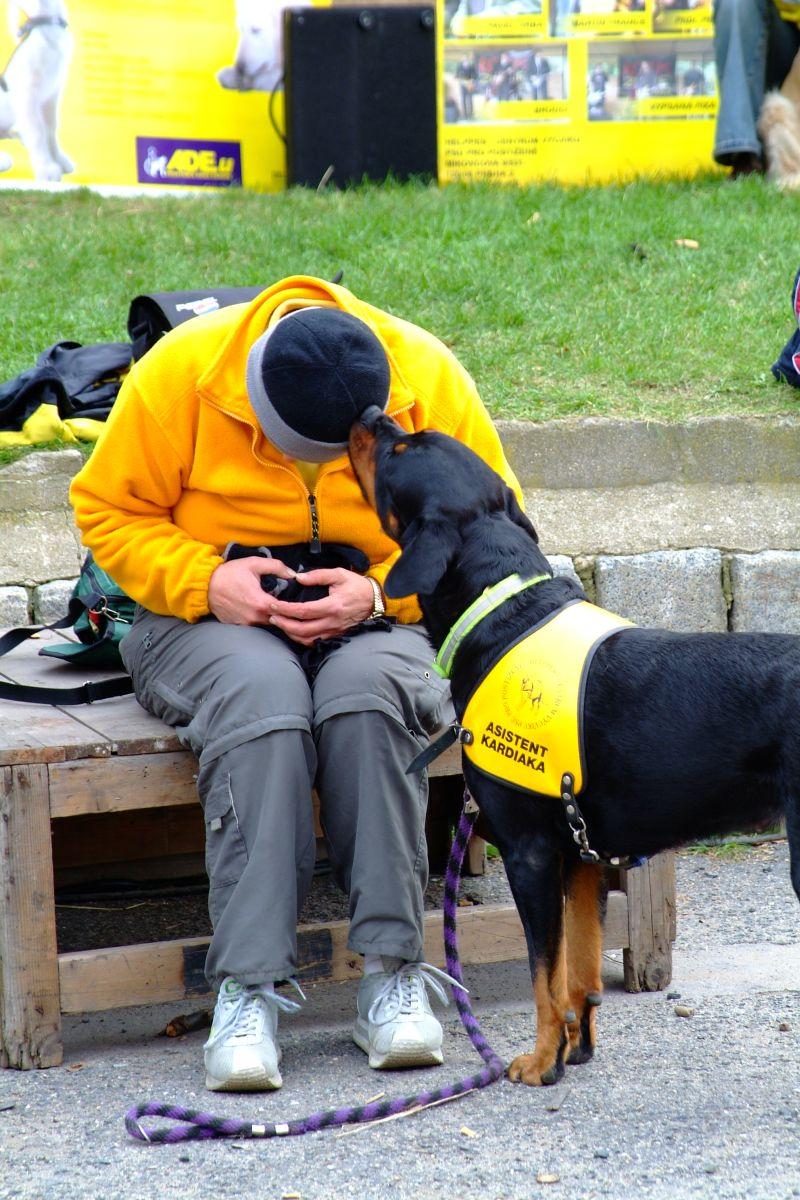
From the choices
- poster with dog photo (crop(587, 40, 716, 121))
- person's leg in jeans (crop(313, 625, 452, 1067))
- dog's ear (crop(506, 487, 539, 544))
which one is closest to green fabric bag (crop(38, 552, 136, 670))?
person's leg in jeans (crop(313, 625, 452, 1067))

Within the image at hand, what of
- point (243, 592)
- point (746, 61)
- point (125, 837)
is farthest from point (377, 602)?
point (746, 61)

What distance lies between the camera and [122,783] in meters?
3.14

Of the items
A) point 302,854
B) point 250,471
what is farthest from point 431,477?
point 302,854

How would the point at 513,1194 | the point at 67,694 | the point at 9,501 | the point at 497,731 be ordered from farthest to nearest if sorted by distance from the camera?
Answer: the point at 9,501 → the point at 67,694 → the point at 497,731 → the point at 513,1194

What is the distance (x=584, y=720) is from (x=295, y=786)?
635 millimetres

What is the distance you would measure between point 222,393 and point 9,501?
178 cm

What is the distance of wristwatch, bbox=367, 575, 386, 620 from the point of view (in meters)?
3.28

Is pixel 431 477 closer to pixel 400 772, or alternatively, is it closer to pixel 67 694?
pixel 400 772

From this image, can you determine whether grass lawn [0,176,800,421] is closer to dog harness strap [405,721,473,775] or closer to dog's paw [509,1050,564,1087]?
dog harness strap [405,721,473,775]

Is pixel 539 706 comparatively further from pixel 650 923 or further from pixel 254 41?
pixel 254 41

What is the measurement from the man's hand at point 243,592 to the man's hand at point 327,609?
0.9 inches

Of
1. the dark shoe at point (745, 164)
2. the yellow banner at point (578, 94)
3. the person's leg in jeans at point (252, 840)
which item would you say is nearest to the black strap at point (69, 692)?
the person's leg in jeans at point (252, 840)

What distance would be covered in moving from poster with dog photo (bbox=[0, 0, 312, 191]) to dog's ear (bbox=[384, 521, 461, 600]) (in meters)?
5.93

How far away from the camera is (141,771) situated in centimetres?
315
